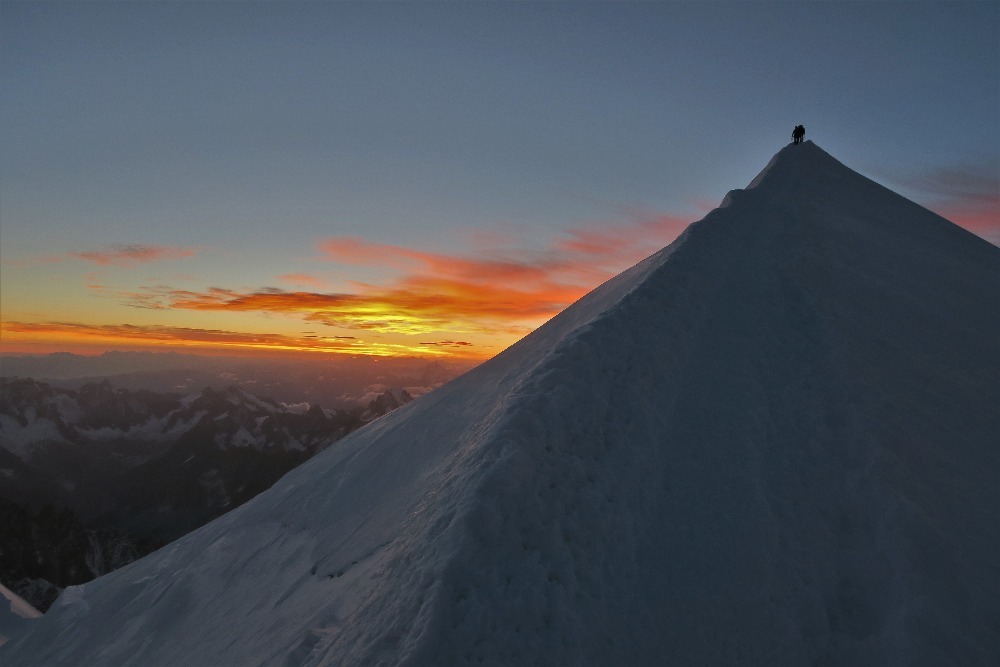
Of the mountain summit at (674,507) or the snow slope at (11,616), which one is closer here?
the mountain summit at (674,507)

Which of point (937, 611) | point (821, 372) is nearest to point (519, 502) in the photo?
point (937, 611)

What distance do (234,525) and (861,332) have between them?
2107 cm

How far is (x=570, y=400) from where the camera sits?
404 inches

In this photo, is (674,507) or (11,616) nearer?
(674,507)

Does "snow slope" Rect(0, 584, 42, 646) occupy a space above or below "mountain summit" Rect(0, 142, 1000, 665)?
below

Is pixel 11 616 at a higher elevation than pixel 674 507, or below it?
below

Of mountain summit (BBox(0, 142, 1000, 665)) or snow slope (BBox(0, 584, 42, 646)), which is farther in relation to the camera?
snow slope (BBox(0, 584, 42, 646))

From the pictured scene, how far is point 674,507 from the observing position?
31.3ft

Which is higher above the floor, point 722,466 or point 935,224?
point 935,224

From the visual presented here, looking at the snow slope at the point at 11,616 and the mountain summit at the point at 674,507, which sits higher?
the mountain summit at the point at 674,507

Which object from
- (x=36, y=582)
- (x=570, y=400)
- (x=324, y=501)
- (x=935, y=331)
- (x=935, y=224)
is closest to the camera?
(x=570, y=400)

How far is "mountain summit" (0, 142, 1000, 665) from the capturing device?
24.4ft

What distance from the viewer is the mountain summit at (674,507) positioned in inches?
293

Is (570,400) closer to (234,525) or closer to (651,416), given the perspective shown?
(651,416)
